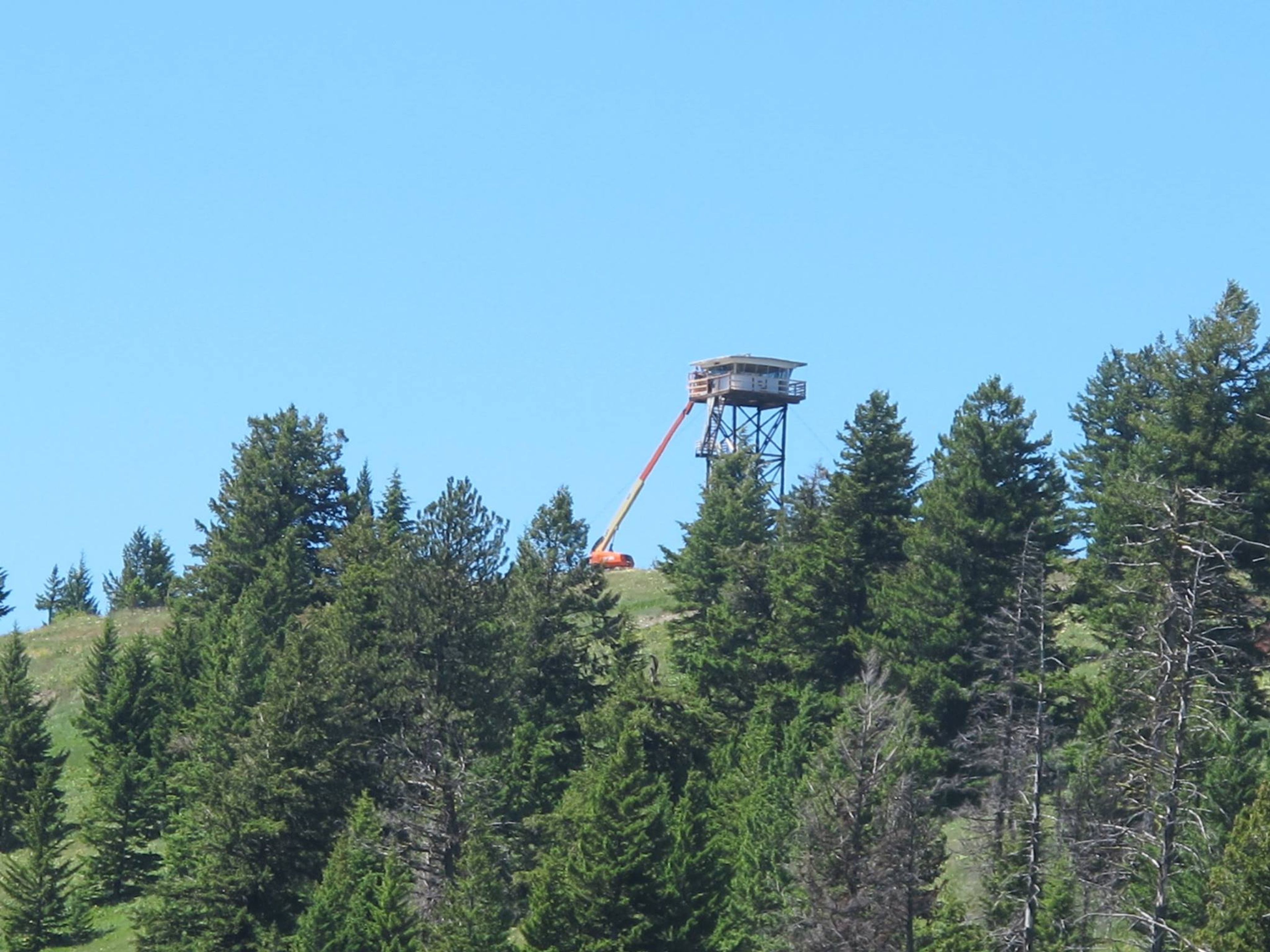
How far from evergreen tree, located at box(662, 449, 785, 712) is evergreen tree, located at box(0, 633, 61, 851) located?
25690 mm

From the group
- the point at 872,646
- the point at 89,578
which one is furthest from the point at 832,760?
the point at 89,578

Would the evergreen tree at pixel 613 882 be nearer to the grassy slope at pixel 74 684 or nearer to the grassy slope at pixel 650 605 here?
the grassy slope at pixel 74 684

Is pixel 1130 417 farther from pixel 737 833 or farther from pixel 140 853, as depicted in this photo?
pixel 140 853

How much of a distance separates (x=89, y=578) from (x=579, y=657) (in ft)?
332

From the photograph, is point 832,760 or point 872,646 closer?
point 832,760

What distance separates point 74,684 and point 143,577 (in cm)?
4569

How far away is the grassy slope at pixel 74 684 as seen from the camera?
6894 cm

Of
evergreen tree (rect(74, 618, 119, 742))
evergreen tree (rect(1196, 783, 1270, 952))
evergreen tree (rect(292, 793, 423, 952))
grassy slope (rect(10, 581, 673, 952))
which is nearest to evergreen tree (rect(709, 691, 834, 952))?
evergreen tree (rect(292, 793, 423, 952))

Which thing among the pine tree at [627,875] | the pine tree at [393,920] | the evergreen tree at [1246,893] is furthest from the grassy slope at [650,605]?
the evergreen tree at [1246,893]

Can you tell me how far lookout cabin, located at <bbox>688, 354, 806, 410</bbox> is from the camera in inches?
4444

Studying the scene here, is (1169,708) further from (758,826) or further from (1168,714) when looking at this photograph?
(758,826)

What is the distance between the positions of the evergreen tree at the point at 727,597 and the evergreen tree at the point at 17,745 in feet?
84.3

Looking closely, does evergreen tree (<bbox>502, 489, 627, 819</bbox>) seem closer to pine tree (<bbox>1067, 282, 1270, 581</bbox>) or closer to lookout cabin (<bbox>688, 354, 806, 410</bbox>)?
pine tree (<bbox>1067, 282, 1270, 581</bbox>)

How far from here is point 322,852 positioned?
2458 inches
